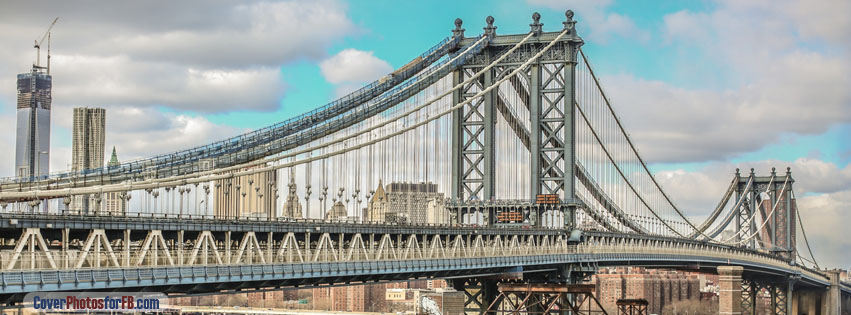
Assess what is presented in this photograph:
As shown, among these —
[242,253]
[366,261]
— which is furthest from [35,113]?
[242,253]

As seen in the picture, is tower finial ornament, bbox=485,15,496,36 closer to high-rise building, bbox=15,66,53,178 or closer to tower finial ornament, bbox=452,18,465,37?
tower finial ornament, bbox=452,18,465,37

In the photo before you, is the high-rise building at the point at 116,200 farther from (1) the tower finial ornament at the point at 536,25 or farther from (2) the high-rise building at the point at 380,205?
(1) the tower finial ornament at the point at 536,25

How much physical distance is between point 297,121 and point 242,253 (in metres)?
23.7

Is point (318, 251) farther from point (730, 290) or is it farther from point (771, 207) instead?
point (771, 207)

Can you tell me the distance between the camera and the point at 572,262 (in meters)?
90.9

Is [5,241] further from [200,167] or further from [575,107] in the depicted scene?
[575,107]

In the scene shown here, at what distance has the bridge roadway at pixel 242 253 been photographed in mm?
44938

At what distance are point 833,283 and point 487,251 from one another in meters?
132

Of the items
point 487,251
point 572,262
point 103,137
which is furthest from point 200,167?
point 103,137

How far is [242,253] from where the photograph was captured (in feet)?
182

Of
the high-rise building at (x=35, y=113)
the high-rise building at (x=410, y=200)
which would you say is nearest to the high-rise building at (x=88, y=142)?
the high-rise building at (x=35, y=113)

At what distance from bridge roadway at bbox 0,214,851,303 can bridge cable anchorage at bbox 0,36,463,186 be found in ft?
29.7

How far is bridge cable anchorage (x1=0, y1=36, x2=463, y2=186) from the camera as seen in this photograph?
211ft

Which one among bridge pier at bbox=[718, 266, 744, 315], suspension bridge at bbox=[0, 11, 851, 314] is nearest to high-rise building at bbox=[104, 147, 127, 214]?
suspension bridge at bbox=[0, 11, 851, 314]
